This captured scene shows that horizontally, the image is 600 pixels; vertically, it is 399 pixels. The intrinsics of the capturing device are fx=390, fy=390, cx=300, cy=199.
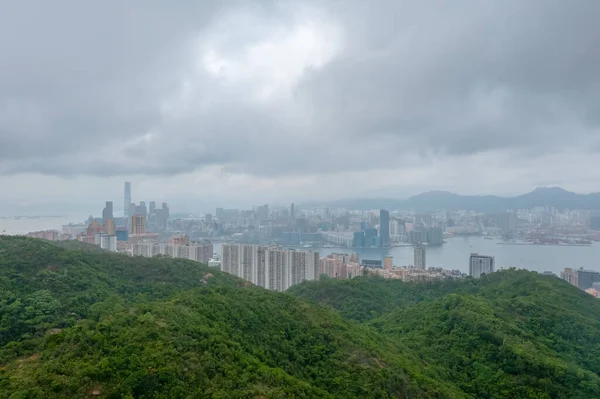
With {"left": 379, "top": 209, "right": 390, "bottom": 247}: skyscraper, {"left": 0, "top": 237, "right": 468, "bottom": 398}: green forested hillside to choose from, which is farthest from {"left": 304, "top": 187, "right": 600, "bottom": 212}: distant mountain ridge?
{"left": 0, "top": 237, "right": 468, "bottom": 398}: green forested hillside

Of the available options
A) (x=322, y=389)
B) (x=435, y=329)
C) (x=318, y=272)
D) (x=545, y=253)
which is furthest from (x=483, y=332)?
(x=318, y=272)

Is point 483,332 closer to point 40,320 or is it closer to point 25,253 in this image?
point 40,320

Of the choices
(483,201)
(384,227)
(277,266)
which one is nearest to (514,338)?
(483,201)

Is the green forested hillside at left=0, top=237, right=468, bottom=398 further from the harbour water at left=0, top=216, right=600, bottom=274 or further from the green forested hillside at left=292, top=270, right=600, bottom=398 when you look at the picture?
the harbour water at left=0, top=216, right=600, bottom=274

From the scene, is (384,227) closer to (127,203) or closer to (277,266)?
(277,266)

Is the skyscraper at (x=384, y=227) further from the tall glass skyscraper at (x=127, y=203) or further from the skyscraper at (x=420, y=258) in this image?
the tall glass skyscraper at (x=127, y=203)

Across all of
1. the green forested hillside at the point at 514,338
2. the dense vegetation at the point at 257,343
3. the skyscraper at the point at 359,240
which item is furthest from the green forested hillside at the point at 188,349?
the skyscraper at the point at 359,240
